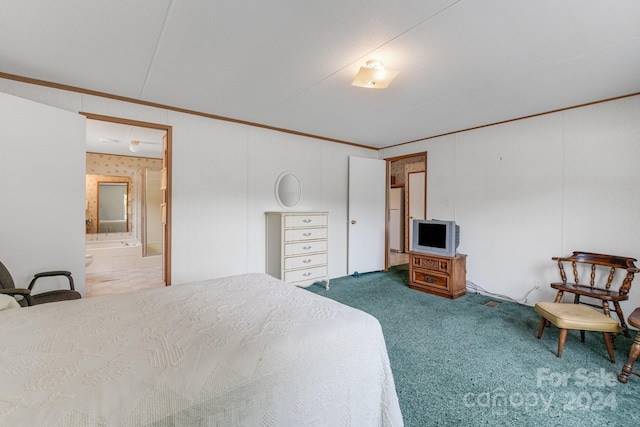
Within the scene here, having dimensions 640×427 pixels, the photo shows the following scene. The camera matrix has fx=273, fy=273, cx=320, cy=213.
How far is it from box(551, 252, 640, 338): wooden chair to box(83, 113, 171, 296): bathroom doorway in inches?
179

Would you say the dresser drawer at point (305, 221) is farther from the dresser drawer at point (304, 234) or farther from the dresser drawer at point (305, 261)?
the dresser drawer at point (305, 261)

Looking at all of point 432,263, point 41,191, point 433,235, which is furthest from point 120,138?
point 432,263

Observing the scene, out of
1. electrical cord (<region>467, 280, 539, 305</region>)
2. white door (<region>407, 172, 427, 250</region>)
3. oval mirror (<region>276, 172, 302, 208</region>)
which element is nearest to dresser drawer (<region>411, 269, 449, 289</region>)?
electrical cord (<region>467, 280, 539, 305</region>)

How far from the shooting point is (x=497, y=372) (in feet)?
6.56

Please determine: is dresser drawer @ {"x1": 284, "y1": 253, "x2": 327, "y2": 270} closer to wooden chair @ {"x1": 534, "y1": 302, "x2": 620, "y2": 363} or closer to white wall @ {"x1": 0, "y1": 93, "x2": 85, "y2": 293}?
white wall @ {"x1": 0, "y1": 93, "x2": 85, "y2": 293}

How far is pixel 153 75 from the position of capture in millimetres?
2422

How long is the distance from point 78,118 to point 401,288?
4.35 meters

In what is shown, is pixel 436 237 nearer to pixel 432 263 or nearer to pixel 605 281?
pixel 432 263

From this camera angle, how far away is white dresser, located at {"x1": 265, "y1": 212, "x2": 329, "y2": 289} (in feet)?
11.8

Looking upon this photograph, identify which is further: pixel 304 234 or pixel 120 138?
pixel 120 138

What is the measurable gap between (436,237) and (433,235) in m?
0.05

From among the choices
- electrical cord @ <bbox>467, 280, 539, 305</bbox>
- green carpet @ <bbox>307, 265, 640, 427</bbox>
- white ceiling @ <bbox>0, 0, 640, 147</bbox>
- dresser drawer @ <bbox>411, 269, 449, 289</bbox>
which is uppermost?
white ceiling @ <bbox>0, 0, 640, 147</bbox>

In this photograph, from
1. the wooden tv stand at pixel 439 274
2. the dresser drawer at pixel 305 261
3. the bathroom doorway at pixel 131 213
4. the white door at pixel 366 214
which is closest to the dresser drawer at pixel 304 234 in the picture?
the dresser drawer at pixel 305 261

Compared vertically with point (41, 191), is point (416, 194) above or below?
above
